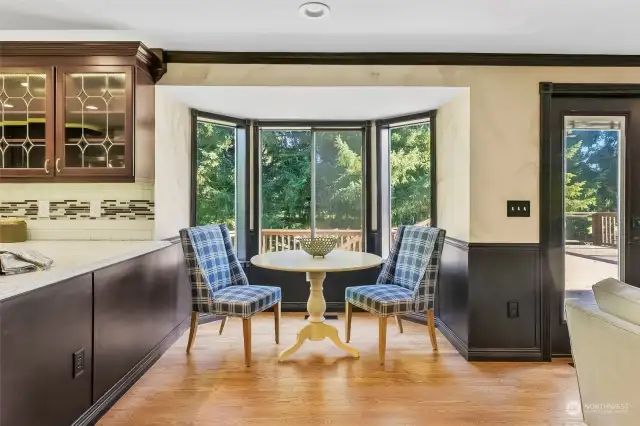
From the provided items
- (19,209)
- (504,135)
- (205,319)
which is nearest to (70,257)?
(19,209)

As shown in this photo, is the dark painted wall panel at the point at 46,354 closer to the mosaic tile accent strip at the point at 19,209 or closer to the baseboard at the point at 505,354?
the mosaic tile accent strip at the point at 19,209

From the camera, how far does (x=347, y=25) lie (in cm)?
237

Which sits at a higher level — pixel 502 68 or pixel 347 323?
pixel 502 68

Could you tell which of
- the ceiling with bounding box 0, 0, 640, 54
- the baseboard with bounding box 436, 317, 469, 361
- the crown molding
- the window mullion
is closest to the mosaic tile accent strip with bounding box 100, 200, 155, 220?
the crown molding

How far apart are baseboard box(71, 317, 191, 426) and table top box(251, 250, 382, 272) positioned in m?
0.91

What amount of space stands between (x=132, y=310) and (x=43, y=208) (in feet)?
3.96

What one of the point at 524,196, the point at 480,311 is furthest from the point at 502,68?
the point at 480,311

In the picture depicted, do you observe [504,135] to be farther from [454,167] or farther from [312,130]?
[312,130]

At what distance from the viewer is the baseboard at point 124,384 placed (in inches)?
75.4

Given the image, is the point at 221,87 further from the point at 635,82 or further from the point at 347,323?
the point at 635,82

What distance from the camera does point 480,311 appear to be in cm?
279

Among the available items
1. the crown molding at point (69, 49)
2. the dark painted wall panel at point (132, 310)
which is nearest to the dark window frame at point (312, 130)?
the dark painted wall panel at point (132, 310)

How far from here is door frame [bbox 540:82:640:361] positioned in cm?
278

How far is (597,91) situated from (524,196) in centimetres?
91
